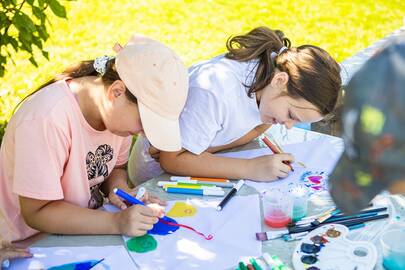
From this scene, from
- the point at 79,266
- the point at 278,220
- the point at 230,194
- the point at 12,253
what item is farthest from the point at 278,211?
the point at 12,253

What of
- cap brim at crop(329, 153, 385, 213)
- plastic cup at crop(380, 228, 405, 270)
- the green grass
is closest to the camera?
cap brim at crop(329, 153, 385, 213)

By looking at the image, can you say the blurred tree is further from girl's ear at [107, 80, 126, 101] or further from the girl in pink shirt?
girl's ear at [107, 80, 126, 101]

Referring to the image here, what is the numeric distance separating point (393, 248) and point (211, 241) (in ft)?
1.42

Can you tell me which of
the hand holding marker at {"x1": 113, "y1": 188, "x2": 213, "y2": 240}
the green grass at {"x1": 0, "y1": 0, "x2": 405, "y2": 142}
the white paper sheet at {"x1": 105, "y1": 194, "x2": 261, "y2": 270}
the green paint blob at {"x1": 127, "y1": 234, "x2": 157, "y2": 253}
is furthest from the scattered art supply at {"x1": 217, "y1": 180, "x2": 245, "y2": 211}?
the green grass at {"x1": 0, "y1": 0, "x2": 405, "y2": 142}

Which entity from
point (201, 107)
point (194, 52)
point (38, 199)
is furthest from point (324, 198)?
point (194, 52)

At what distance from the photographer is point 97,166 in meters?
1.62

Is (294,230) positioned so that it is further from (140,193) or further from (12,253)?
(12,253)

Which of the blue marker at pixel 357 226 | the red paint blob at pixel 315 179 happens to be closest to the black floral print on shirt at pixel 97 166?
the red paint blob at pixel 315 179

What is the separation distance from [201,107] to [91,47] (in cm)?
253

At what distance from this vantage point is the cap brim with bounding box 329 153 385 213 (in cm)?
50

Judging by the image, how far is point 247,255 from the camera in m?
1.30

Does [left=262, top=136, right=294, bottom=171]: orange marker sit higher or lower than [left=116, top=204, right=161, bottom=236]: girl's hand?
lower

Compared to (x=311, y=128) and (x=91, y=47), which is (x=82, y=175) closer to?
(x=311, y=128)

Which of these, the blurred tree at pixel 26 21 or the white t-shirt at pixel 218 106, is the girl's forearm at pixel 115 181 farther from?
the blurred tree at pixel 26 21
